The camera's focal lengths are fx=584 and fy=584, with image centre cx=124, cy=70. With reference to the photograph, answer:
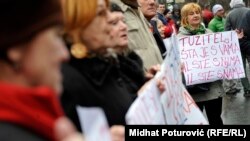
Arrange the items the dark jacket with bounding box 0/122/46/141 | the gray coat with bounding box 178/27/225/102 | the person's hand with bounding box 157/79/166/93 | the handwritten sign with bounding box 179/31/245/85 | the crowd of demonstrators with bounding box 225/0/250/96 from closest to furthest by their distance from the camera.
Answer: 1. the dark jacket with bounding box 0/122/46/141
2. the person's hand with bounding box 157/79/166/93
3. the gray coat with bounding box 178/27/225/102
4. the handwritten sign with bounding box 179/31/245/85
5. the crowd of demonstrators with bounding box 225/0/250/96

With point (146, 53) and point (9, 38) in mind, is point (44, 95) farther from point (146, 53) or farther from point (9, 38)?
point (146, 53)

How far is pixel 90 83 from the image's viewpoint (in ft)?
7.61

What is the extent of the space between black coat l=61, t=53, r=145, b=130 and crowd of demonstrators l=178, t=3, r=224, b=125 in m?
3.28

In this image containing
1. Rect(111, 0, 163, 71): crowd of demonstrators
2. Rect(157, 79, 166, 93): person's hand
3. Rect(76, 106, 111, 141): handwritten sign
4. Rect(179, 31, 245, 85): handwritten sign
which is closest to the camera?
Rect(76, 106, 111, 141): handwritten sign

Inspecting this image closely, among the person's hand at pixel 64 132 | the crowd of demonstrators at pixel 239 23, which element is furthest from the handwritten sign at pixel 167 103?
the crowd of demonstrators at pixel 239 23

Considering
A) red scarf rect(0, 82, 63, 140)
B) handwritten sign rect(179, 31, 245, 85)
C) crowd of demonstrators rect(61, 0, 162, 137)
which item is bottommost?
handwritten sign rect(179, 31, 245, 85)

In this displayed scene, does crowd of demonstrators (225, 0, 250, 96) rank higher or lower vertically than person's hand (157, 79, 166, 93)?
lower

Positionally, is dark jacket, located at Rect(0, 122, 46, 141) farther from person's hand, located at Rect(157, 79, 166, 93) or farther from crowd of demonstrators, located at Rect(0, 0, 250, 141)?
person's hand, located at Rect(157, 79, 166, 93)

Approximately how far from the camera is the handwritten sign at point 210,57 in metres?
5.90

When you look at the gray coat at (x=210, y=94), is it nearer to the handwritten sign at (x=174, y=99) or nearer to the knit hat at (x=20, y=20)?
the handwritten sign at (x=174, y=99)

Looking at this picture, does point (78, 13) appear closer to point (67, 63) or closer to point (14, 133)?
point (67, 63)

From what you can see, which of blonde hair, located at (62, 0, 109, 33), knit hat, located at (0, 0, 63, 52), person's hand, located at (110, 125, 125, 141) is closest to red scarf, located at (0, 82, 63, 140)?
knit hat, located at (0, 0, 63, 52)

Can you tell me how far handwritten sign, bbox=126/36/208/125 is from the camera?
2189mm

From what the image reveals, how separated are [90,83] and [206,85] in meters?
3.64
